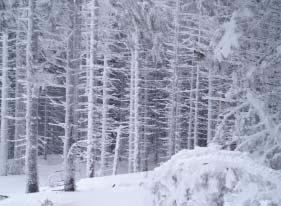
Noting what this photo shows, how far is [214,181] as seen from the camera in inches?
151

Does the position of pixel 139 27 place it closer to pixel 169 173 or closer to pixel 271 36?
pixel 271 36

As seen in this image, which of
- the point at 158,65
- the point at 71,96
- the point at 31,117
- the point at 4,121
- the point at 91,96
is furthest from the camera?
the point at 158,65

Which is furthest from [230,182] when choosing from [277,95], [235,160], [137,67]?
[137,67]

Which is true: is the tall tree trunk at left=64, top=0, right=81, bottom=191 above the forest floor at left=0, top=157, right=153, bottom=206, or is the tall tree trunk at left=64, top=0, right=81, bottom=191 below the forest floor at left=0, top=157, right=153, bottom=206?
above

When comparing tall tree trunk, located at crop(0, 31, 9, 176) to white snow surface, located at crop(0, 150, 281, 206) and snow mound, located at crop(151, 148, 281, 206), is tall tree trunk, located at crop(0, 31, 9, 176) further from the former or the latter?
snow mound, located at crop(151, 148, 281, 206)

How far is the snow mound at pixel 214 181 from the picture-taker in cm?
347

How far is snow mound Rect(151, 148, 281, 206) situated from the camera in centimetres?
347

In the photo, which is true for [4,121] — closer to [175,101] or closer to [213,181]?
[175,101]

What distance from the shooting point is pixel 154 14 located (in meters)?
10.1

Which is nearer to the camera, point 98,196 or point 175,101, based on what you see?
point 98,196

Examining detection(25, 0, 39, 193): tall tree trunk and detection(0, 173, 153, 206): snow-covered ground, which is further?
detection(25, 0, 39, 193): tall tree trunk

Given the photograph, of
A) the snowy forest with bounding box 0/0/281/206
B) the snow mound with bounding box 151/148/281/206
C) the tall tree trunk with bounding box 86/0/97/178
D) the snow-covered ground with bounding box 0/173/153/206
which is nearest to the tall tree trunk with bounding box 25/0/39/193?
the snowy forest with bounding box 0/0/281/206

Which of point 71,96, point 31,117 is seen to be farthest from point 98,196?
point 31,117

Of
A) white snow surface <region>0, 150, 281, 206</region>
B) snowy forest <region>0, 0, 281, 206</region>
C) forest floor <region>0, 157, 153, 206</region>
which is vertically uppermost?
snowy forest <region>0, 0, 281, 206</region>
